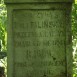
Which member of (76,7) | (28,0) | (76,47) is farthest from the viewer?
(76,47)

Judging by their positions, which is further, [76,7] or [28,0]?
[76,7]

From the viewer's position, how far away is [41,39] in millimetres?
7082

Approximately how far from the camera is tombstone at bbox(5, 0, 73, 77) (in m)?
7.07

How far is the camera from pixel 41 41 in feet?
23.2

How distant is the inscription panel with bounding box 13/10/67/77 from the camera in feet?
23.2

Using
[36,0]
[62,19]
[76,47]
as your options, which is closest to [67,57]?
[62,19]

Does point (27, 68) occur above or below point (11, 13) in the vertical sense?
below

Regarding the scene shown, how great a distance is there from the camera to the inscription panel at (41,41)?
7078 mm

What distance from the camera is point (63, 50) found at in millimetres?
7109

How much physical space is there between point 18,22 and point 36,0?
0.50 metres

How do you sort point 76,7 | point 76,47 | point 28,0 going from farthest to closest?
point 76,47 < point 76,7 < point 28,0

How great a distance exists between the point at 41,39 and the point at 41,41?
0.04 meters

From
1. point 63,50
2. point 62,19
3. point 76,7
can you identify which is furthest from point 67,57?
point 76,7

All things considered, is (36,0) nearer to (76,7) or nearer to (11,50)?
(11,50)
